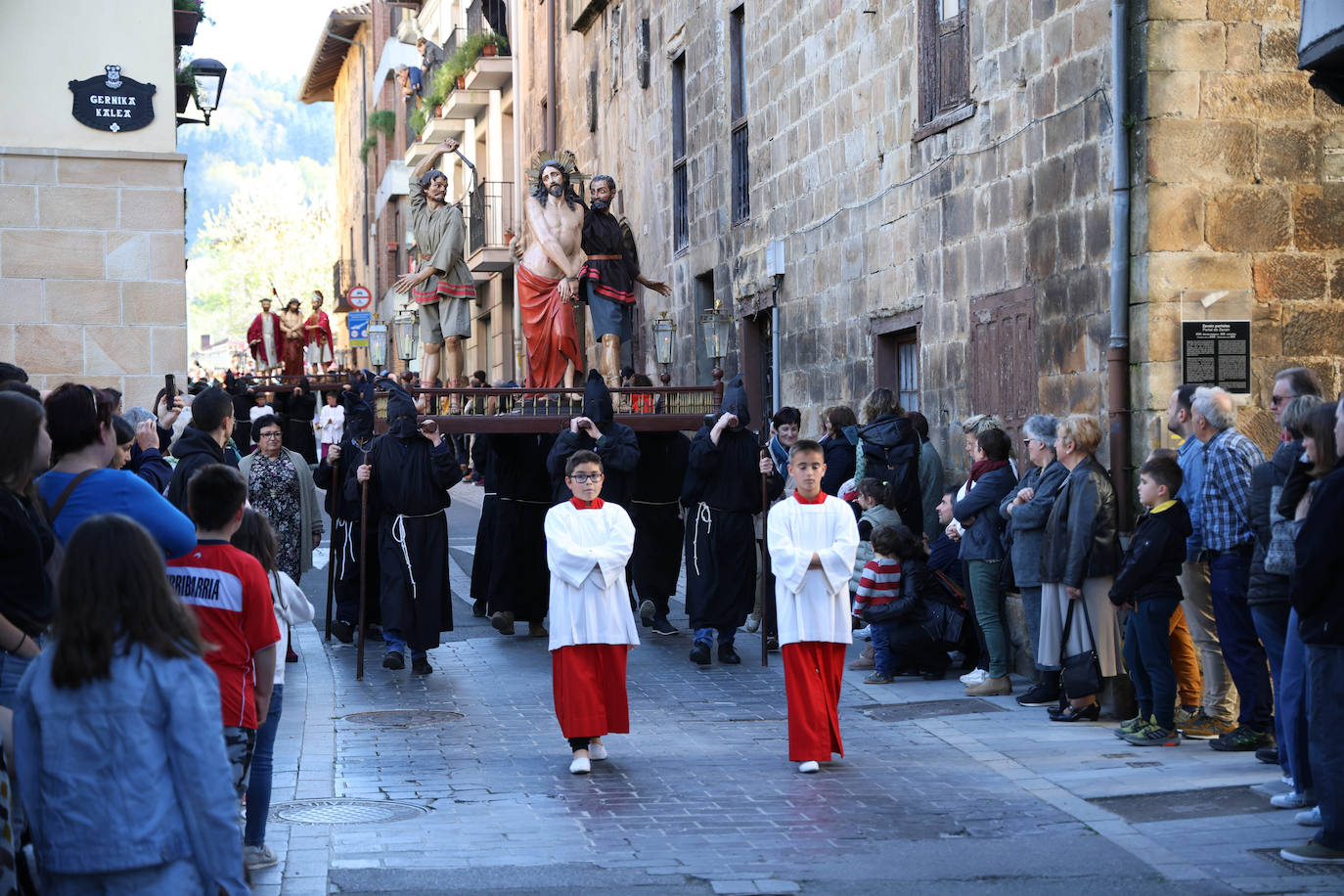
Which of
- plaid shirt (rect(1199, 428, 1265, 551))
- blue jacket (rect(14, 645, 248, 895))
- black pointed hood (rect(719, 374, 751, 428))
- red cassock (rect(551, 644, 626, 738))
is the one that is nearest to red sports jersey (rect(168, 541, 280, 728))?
blue jacket (rect(14, 645, 248, 895))

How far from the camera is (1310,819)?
23.0ft

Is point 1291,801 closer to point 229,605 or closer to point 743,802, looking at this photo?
point 743,802

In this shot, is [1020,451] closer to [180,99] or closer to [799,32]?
[799,32]

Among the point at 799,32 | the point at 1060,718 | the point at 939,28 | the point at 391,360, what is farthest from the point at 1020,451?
the point at 391,360

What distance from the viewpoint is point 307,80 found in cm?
6294

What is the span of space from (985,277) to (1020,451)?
1.39 metres

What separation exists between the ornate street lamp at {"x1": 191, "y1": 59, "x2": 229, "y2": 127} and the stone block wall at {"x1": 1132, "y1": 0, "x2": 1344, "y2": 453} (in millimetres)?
8838

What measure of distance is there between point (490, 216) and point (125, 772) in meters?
27.5

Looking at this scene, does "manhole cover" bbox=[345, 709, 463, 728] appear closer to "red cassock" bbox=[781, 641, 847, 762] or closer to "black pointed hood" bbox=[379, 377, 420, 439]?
"red cassock" bbox=[781, 641, 847, 762]

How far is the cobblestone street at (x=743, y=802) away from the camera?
6477 mm

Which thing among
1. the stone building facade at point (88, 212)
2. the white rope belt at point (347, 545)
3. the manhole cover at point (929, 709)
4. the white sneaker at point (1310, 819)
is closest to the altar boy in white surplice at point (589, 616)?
the manhole cover at point (929, 709)

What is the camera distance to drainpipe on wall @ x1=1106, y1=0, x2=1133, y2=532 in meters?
10.1

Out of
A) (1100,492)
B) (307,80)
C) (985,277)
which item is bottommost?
(1100,492)

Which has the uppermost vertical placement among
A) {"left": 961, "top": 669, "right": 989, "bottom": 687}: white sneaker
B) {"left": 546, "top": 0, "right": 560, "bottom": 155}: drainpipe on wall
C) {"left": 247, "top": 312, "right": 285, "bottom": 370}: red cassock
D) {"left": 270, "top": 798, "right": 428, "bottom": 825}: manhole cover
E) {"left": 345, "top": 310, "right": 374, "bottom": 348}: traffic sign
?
{"left": 546, "top": 0, "right": 560, "bottom": 155}: drainpipe on wall
